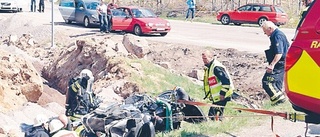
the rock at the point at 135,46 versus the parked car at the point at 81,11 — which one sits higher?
the parked car at the point at 81,11

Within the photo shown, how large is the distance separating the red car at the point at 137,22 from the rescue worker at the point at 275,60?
14920 mm

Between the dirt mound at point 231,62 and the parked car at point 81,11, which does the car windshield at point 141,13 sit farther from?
the dirt mound at point 231,62

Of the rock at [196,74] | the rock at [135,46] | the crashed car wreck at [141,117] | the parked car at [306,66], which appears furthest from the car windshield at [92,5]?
the parked car at [306,66]

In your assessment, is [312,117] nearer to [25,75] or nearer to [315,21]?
[315,21]

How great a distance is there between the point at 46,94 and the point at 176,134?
8874mm

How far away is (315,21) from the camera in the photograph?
197 inches

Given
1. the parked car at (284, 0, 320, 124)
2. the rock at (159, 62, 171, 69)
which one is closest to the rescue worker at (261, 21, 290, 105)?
the parked car at (284, 0, 320, 124)

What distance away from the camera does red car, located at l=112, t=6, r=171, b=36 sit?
78.0 feet

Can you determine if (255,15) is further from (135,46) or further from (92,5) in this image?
(135,46)

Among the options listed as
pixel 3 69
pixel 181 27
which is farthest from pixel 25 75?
pixel 181 27

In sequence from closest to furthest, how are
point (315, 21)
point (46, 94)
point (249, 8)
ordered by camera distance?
point (315, 21) < point (46, 94) < point (249, 8)

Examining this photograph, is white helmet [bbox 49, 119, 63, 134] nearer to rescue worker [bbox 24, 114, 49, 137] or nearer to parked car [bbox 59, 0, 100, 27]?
rescue worker [bbox 24, 114, 49, 137]

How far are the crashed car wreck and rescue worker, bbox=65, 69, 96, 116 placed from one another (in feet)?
4.34

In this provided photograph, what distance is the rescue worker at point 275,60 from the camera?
8656mm
